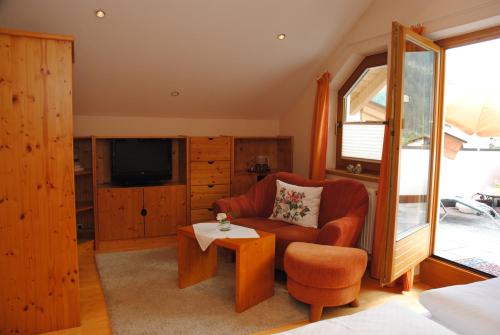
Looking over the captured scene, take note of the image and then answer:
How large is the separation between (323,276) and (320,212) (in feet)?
3.71

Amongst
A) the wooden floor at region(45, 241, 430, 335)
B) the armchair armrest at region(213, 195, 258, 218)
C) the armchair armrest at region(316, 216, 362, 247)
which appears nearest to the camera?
the wooden floor at region(45, 241, 430, 335)

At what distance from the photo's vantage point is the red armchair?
309cm

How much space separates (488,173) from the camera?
3.33 meters

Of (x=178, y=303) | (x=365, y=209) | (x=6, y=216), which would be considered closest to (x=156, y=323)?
(x=178, y=303)

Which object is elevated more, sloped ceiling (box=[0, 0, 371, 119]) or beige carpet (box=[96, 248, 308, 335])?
sloped ceiling (box=[0, 0, 371, 119])

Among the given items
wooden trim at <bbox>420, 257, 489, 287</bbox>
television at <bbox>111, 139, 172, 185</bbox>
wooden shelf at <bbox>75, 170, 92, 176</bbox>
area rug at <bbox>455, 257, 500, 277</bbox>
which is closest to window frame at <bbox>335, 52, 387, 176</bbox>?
wooden trim at <bbox>420, 257, 489, 287</bbox>

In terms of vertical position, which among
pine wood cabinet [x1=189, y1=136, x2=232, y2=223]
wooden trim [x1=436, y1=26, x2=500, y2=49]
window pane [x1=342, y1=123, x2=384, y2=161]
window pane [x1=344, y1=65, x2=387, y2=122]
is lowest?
pine wood cabinet [x1=189, y1=136, x2=232, y2=223]

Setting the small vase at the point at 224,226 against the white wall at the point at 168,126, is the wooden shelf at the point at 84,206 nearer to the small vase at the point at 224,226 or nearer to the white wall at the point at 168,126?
the white wall at the point at 168,126

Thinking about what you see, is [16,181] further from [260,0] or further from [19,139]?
[260,0]

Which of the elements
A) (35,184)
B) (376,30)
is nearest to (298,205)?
(376,30)

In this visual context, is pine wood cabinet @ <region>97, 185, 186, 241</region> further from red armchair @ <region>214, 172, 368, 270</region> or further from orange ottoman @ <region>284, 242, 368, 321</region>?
orange ottoman @ <region>284, 242, 368, 321</region>

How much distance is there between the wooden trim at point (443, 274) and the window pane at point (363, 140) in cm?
112

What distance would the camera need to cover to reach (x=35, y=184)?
2416mm

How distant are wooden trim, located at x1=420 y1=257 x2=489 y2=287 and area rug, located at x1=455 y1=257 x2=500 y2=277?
0.41ft
